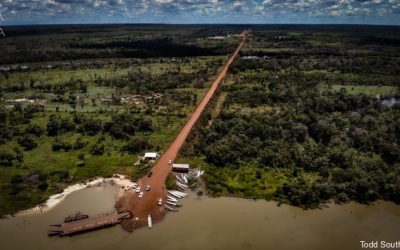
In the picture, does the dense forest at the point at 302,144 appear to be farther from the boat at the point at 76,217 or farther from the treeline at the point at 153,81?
the boat at the point at 76,217

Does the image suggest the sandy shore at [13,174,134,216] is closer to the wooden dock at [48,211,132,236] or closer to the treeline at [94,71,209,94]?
the wooden dock at [48,211,132,236]

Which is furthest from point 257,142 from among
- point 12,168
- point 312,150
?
point 12,168

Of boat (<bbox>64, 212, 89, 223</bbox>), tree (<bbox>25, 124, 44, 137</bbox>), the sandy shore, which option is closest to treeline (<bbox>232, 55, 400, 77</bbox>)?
tree (<bbox>25, 124, 44, 137</bbox>)

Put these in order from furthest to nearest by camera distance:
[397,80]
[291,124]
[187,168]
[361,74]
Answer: [361,74] < [397,80] < [291,124] < [187,168]

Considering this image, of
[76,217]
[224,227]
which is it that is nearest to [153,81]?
[76,217]

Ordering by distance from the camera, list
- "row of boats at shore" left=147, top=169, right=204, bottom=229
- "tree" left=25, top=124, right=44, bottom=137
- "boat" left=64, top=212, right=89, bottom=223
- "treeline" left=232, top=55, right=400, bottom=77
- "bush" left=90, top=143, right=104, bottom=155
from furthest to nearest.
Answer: "treeline" left=232, top=55, right=400, bottom=77, "tree" left=25, top=124, right=44, bottom=137, "bush" left=90, top=143, right=104, bottom=155, "row of boats at shore" left=147, top=169, right=204, bottom=229, "boat" left=64, top=212, right=89, bottom=223

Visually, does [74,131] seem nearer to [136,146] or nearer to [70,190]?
[136,146]

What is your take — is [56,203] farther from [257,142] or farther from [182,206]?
[257,142]
